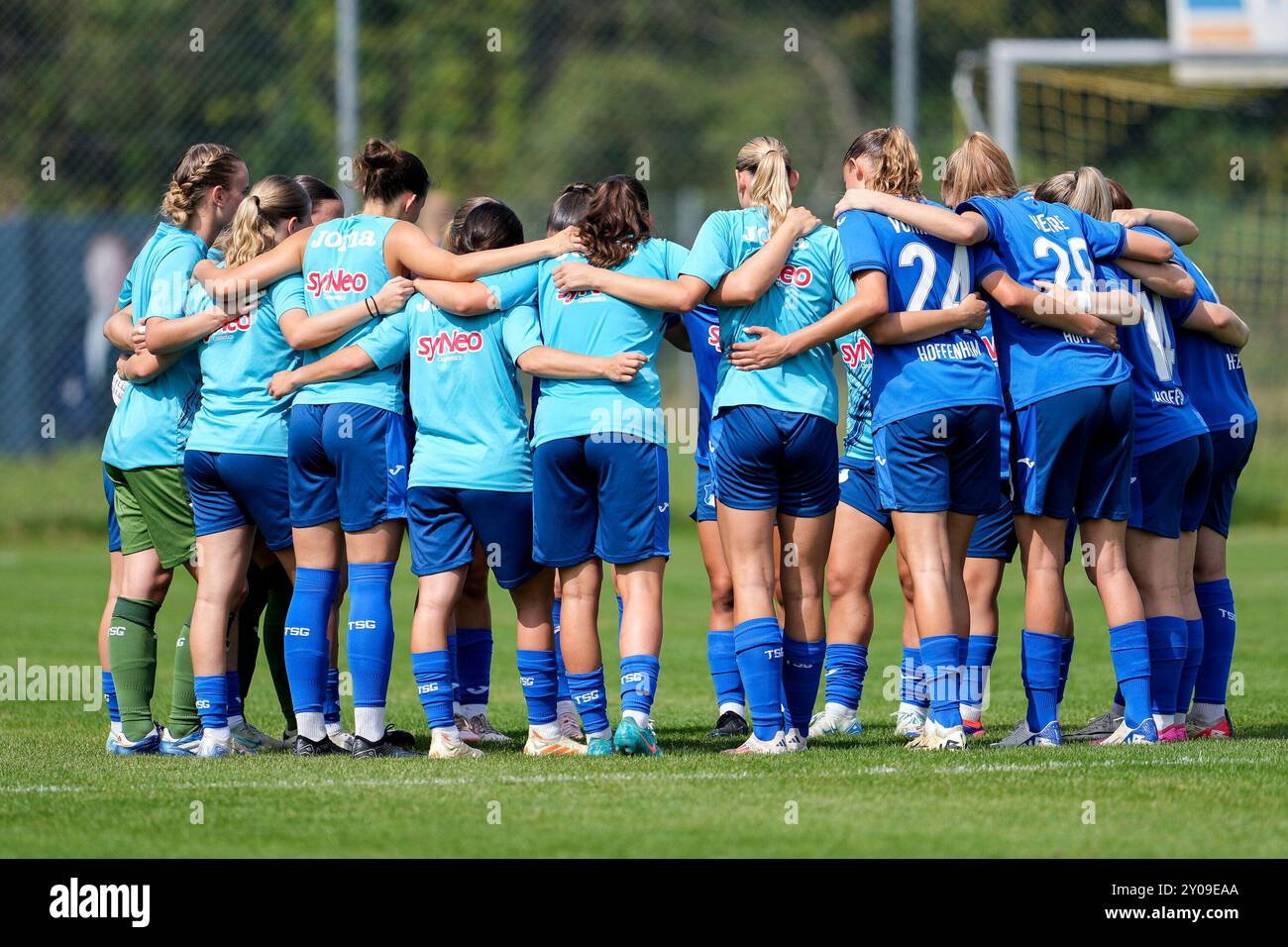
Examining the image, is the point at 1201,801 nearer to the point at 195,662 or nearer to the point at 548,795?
the point at 548,795

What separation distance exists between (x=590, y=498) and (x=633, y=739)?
0.91 meters

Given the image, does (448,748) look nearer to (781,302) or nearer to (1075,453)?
(781,302)

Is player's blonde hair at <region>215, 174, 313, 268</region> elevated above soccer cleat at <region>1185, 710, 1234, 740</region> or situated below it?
above

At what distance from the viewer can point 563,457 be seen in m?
6.42

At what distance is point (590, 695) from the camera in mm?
6582

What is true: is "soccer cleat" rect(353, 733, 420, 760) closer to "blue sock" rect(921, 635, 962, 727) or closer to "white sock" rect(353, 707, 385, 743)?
"white sock" rect(353, 707, 385, 743)

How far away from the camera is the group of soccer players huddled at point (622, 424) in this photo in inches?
256

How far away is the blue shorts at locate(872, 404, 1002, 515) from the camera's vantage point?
21.3 feet

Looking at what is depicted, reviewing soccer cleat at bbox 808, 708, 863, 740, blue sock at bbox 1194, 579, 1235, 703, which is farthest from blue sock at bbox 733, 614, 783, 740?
blue sock at bbox 1194, 579, 1235, 703

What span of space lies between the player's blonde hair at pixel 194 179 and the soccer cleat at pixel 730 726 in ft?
9.94

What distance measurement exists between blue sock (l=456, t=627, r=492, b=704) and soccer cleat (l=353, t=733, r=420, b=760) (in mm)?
658
